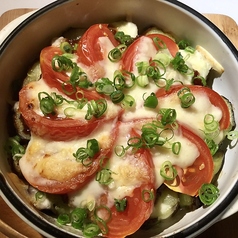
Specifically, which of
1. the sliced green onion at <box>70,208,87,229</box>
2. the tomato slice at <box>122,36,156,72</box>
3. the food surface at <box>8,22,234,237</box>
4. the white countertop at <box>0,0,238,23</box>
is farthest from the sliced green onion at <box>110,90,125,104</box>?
the white countertop at <box>0,0,238,23</box>

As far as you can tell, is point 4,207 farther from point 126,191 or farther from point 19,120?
point 126,191

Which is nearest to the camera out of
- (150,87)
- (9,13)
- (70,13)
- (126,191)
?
(126,191)

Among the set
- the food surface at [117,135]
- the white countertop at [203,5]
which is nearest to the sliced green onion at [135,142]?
the food surface at [117,135]

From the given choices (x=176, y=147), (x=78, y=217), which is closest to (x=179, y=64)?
(x=176, y=147)

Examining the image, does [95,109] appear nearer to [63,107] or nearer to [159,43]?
[63,107]

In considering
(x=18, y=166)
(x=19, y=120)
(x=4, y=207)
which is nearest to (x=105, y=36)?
(x=19, y=120)

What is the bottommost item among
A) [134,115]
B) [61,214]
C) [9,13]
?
[61,214]
